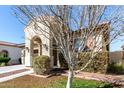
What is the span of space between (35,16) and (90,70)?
8162 millimetres

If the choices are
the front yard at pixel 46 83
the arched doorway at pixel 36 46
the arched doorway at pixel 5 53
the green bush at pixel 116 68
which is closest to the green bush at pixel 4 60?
the arched doorway at pixel 5 53

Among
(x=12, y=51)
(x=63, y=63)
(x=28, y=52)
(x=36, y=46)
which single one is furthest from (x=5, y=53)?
(x=63, y=63)

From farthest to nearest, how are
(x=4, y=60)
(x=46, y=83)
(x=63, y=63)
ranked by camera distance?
(x=4, y=60), (x=63, y=63), (x=46, y=83)

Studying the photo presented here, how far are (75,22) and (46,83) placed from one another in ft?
17.0

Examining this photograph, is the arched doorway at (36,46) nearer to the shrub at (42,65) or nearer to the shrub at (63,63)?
the shrub at (63,63)

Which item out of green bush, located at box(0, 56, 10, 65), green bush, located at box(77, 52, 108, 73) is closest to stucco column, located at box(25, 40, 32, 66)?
green bush, located at box(0, 56, 10, 65)

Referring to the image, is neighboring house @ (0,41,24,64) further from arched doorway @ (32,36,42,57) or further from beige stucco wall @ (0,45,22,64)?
arched doorway @ (32,36,42,57)

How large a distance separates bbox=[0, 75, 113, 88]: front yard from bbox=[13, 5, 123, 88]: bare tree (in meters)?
2.60

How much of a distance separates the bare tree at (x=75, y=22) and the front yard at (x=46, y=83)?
2.60 meters

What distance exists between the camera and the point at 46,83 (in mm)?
12078

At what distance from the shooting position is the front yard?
10994mm

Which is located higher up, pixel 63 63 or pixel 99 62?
pixel 99 62

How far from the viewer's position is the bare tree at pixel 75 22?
7.84 m

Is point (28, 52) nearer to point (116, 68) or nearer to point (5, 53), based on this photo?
point (5, 53)
